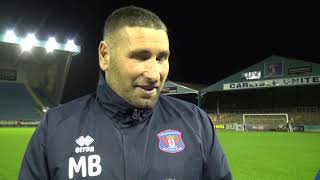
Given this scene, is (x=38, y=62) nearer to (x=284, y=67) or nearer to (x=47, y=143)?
(x=284, y=67)

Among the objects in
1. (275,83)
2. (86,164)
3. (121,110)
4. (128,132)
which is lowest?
(86,164)

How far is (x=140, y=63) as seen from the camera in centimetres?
179

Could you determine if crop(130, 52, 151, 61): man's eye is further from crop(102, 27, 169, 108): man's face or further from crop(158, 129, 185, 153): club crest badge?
crop(158, 129, 185, 153): club crest badge

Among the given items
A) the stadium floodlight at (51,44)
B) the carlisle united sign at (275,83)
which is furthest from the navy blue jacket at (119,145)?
the stadium floodlight at (51,44)

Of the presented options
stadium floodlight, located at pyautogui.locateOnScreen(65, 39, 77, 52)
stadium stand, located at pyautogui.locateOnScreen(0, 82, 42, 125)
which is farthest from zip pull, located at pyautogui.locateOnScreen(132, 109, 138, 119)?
stadium floodlight, located at pyautogui.locateOnScreen(65, 39, 77, 52)

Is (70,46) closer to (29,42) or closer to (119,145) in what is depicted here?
(29,42)

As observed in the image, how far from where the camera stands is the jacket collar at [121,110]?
1.84 meters

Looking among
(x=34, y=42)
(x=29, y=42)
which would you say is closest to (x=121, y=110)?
(x=29, y=42)

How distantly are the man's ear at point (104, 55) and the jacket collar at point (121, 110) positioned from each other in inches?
4.3

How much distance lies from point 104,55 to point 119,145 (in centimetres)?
46

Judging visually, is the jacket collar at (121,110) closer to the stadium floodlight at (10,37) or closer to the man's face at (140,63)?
the man's face at (140,63)

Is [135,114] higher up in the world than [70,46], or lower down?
lower down

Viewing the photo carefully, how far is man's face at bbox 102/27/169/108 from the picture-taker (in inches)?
69.8

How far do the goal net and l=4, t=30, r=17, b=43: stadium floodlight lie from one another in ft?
84.0
